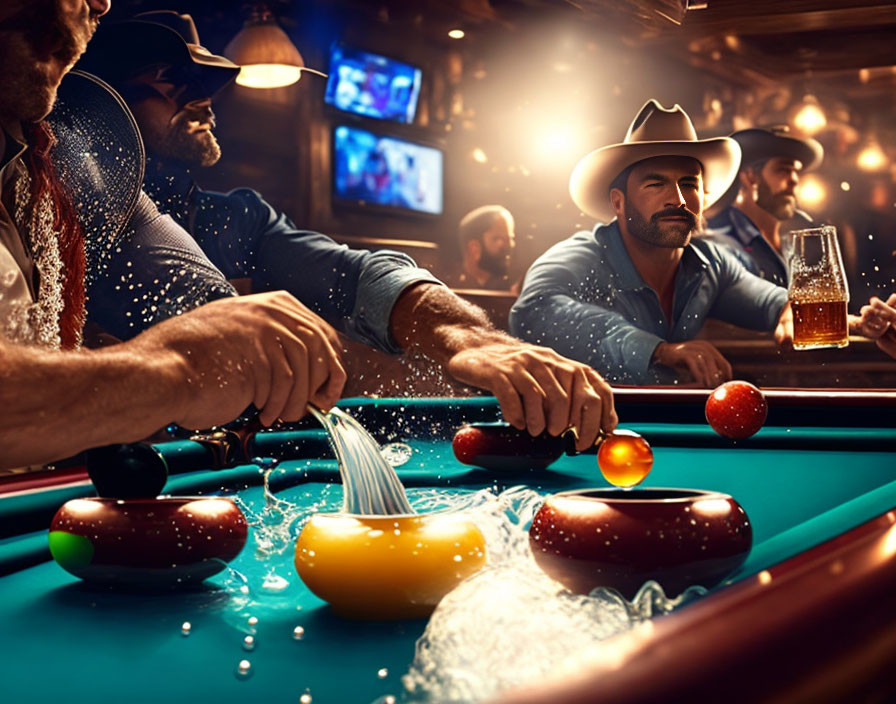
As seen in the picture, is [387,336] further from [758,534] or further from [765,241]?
[765,241]

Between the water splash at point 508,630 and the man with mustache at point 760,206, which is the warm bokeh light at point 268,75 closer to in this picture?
the man with mustache at point 760,206

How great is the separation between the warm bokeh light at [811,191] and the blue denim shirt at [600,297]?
2.37 metres

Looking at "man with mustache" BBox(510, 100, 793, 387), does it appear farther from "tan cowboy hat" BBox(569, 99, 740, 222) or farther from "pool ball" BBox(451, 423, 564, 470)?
"pool ball" BBox(451, 423, 564, 470)

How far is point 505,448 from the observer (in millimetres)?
1827

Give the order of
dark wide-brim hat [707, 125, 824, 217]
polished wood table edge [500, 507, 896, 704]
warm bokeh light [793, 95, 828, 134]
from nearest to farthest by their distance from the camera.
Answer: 1. polished wood table edge [500, 507, 896, 704]
2. dark wide-brim hat [707, 125, 824, 217]
3. warm bokeh light [793, 95, 828, 134]

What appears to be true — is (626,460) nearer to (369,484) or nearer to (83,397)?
(369,484)

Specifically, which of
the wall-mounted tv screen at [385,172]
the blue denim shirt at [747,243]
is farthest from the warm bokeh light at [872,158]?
the wall-mounted tv screen at [385,172]

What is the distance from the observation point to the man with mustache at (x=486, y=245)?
7.33 metres

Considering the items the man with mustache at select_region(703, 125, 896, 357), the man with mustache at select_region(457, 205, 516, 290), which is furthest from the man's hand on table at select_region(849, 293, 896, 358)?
the man with mustache at select_region(457, 205, 516, 290)

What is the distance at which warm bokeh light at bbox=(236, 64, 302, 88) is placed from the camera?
5.73 meters

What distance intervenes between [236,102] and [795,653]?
6048mm

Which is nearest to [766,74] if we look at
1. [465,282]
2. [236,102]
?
[465,282]

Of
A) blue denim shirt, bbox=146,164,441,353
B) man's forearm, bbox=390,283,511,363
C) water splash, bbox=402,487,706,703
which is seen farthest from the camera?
blue denim shirt, bbox=146,164,441,353

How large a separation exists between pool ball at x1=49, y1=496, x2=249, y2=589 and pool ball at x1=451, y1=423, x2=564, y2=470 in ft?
2.91
